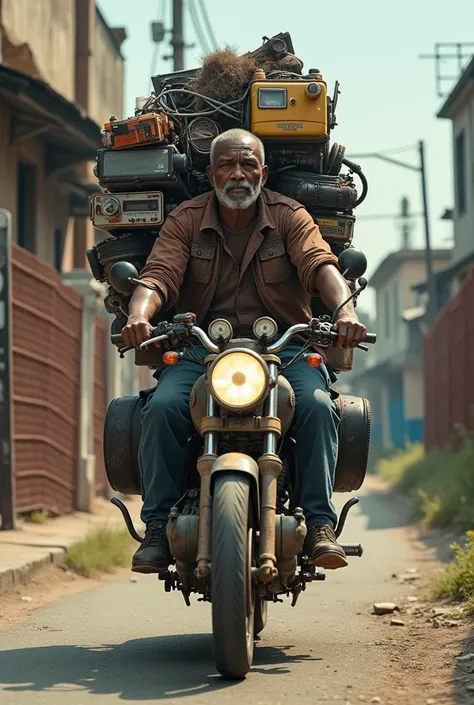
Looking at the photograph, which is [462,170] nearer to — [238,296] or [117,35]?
[117,35]

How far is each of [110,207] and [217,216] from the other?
0.84 metres

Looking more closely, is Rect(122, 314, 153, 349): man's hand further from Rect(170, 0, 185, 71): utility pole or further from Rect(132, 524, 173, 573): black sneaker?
Rect(170, 0, 185, 71): utility pole

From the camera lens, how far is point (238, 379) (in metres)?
5.32

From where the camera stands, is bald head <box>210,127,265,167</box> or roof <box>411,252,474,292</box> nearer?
bald head <box>210,127,265,167</box>

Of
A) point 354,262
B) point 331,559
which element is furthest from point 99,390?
point 331,559

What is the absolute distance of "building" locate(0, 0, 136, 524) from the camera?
530 inches

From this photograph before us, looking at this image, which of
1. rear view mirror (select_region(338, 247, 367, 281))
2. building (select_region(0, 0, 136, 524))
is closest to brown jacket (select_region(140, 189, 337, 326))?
rear view mirror (select_region(338, 247, 367, 281))

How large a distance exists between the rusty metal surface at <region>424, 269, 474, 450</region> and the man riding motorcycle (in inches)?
344

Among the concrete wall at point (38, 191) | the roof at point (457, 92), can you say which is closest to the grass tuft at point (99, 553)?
the concrete wall at point (38, 191)

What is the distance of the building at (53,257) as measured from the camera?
44.1 ft

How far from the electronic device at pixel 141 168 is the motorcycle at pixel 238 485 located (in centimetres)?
115

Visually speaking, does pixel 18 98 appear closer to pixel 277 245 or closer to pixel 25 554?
pixel 25 554

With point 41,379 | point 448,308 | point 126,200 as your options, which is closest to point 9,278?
point 41,379

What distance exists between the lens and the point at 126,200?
22.7 ft
